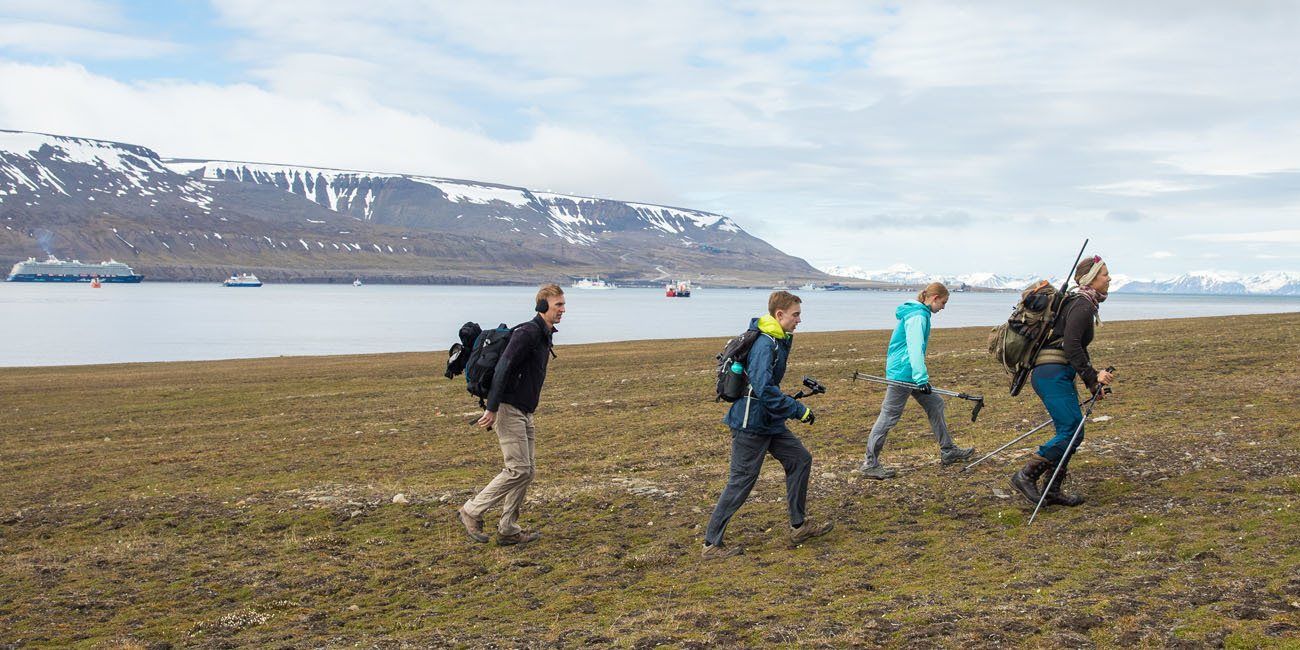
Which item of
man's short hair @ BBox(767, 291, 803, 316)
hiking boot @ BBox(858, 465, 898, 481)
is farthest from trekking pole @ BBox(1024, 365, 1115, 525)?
man's short hair @ BBox(767, 291, 803, 316)

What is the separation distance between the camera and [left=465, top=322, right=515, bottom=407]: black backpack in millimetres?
9906

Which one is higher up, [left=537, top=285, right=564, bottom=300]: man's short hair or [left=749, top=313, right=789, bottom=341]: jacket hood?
[left=537, top=285, right=564, bottom=300]: man's short hair

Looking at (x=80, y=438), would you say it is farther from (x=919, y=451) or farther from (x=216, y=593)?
(x=919, y=451)

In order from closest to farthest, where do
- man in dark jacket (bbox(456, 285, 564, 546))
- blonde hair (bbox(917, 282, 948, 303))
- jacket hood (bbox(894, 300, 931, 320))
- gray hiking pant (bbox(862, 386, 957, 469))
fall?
man in dark jacket (bbox(456, 285, 564, 546)) < jacket hood (bbox(894, 300, 931, 320)) < blonde hair (bbox(917, 282, 948, 303)) < gray hiking pant (bbox(862, 386, 957, 469))

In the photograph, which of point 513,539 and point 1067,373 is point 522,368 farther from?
point 1067,373

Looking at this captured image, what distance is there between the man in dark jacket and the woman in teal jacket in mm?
4124

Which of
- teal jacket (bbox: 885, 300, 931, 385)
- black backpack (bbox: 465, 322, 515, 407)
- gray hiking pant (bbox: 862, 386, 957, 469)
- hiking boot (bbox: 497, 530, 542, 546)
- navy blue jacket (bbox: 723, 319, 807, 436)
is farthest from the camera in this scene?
gray hiking pant (bbox: 862, 386, 957, 469)

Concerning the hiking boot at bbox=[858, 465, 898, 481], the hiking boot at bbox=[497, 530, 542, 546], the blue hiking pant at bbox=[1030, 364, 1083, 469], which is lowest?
the hiking boot at bbox=[497, 530, 542, 546]

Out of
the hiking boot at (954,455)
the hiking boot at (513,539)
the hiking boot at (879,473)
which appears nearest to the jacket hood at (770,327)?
the hiking boot at (513,539)

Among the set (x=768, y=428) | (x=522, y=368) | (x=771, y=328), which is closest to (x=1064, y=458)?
(x=768, y=428)

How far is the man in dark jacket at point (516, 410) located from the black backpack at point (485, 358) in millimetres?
106

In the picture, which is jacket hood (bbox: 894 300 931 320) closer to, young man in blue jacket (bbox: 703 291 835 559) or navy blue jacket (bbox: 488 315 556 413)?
young man in blue jacket (bbox: 703 291 835 559)

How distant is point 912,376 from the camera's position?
37.7ft

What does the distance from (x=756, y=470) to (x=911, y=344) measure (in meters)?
3.01
